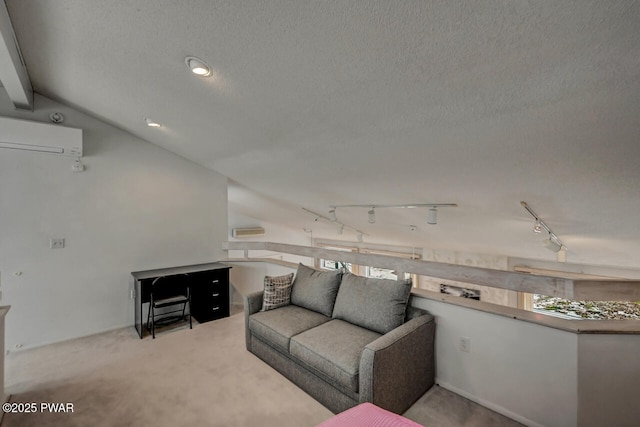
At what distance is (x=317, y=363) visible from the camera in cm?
195

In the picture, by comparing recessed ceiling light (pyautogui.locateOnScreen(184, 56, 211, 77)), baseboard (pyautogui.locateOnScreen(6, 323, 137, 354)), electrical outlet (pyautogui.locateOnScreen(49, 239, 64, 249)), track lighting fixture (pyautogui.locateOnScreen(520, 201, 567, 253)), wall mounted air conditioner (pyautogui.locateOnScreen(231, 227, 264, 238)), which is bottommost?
baseboard (pyautogui.locateOnScreen(6, 323, 137, 354))

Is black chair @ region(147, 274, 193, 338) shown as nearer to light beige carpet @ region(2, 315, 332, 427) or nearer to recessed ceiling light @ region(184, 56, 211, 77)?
light beige carpet @ region(2, 315, 332, 427)

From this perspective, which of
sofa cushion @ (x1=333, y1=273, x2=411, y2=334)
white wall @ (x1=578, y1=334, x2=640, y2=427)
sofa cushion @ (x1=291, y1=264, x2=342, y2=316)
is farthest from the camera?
sofa cushion @ (x1=291, y1=264, x2=342, y2=316)

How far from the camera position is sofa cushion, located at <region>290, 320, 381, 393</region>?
5.83 ft

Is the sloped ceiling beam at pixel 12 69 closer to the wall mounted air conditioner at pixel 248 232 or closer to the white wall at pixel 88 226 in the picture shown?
the white wall at pixel 88 226

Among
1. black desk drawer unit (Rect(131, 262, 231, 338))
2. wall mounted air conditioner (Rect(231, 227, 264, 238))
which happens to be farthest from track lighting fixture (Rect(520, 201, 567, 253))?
wall mounted air conditioner (Rect(231, 227, 264, 238))

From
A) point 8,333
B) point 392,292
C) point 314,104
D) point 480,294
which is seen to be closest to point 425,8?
point 314,104

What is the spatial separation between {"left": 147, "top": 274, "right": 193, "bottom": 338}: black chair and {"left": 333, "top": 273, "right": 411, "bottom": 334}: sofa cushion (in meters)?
2.03

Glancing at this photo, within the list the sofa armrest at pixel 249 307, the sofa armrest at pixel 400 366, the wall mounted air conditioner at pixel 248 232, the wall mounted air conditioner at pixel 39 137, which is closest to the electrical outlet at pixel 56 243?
the wall mounted air conditioner at pixel 39 137

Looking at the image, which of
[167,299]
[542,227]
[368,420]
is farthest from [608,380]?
[167,299]

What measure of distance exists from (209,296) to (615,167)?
4212 mm

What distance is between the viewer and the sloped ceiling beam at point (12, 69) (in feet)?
5.77

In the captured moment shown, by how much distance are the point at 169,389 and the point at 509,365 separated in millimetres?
2608

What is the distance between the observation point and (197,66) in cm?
184
